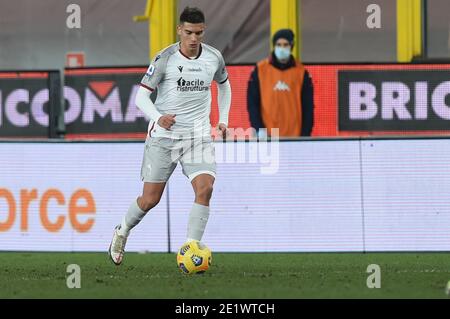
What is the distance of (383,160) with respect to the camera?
13.7 meters

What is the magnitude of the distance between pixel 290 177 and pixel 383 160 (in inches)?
36.7

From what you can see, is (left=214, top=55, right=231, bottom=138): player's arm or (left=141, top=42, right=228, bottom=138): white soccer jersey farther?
(left=214, top=55, right=231, bottom=138): player's arm

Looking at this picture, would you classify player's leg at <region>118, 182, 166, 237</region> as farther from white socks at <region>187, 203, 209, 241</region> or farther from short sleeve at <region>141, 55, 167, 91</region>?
short sleeve at <region>141, 55, 167, 91</region>

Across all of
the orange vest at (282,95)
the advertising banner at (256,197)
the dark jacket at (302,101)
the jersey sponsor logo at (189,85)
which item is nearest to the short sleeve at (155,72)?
the jersey sponsor logo at (189,85)

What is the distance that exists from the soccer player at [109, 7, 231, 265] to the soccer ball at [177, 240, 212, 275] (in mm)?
127

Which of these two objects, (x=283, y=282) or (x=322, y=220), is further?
(x=322, y=220)

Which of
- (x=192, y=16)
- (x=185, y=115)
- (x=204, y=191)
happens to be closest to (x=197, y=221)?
(x=204, y=191)

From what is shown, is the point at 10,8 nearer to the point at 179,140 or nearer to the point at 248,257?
the point at 248,257

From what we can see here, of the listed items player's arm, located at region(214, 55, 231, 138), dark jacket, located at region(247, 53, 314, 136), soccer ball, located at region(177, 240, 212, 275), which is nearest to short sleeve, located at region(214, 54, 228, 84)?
player's arm, located at region(214, 55, 231, 138)

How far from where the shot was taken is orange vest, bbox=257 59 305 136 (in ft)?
51.5

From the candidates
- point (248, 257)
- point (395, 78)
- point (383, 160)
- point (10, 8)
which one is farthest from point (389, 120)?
point (10, 8)

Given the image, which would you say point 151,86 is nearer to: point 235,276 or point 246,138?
point 235,276

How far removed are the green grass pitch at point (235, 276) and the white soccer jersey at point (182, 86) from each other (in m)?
1.20

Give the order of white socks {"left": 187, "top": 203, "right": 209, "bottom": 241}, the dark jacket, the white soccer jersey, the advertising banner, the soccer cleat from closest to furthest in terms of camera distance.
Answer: white socks {"left": 187, "top": 203, "right": 209, "bottom": 241}
the white soccer jersey
the soccer cleat
the advertising banner
the dark jacket
